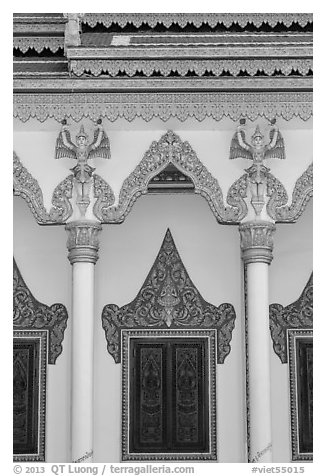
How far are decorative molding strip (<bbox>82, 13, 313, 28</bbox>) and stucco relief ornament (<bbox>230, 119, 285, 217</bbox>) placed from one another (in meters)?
1.22

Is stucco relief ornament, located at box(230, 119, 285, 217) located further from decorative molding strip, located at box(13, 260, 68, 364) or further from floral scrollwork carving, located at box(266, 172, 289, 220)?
decorative molding strip, located at box(13, 260, 68, 364)

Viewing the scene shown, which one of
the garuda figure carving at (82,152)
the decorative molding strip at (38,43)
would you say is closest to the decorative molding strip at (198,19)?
the decorative molding strip at (38,43)

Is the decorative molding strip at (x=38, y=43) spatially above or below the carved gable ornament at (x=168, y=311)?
above

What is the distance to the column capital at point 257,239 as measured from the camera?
255 inches

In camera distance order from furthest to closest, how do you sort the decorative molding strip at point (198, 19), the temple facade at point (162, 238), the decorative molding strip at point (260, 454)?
the decorative molding strip at point (198, 19)
the temple facade at point (162, 238)
the decorative molding strip at point (260, 454)

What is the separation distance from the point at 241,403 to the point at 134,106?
94.9 inches

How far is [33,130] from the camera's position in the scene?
21.7ft

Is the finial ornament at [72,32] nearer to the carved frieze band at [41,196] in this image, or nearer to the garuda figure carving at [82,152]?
the garuda figure carving at [82,152]

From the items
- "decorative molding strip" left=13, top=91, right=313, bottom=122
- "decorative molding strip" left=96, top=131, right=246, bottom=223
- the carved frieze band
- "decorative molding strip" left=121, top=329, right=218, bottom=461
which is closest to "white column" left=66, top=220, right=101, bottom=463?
the carved frieze band

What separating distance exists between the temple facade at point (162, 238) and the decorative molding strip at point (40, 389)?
0.01 m

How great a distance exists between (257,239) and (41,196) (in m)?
1.52

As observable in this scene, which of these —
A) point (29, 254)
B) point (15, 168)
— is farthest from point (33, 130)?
point (29, 254)

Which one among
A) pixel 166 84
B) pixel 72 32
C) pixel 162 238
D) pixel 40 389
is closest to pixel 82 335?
pixel 40 389
